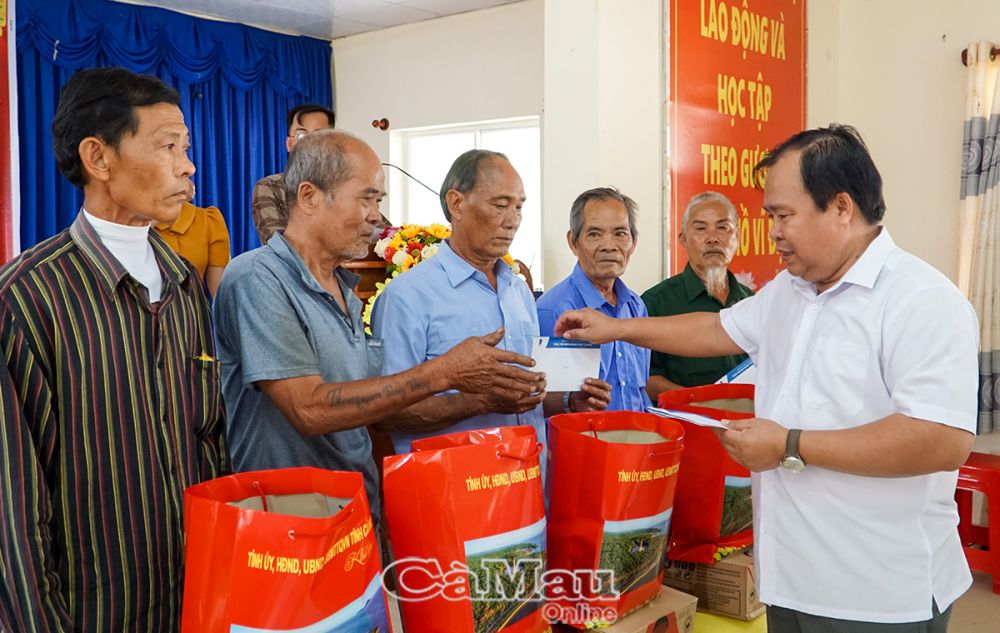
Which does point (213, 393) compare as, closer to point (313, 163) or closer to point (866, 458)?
point (313, 163)

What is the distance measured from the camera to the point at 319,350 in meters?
1.60

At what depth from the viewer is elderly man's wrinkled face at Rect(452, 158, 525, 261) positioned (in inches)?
77.5

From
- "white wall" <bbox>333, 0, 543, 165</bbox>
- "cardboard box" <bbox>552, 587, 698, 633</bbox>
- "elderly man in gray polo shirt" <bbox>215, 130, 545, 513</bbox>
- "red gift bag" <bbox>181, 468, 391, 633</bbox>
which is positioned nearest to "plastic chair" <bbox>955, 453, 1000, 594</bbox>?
"cardboard box" <bbox>552, 587, 698, 633</bbox>

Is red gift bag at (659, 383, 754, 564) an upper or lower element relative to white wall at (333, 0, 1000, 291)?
lower

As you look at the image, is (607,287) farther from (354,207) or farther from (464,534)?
(464,534)

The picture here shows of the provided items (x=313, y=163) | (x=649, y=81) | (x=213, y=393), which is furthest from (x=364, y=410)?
(x=649, y=81)

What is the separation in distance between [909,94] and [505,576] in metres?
4.16

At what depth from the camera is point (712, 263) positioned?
9.68 ft

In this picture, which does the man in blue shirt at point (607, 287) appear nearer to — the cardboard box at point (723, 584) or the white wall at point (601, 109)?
the white wall at point (601, 109)

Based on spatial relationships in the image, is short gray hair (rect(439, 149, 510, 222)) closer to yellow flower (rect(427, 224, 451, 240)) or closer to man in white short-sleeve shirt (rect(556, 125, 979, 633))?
man in white short-sleeve shirt (rect(556, 125, 979, 633))

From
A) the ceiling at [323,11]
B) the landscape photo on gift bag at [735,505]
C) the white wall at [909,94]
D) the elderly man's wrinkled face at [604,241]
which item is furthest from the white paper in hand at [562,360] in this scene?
the ceiling at [323,11]

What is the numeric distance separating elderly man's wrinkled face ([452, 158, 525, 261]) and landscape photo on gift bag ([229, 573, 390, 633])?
3.16ft

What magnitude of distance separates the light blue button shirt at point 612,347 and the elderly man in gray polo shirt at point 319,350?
74cm

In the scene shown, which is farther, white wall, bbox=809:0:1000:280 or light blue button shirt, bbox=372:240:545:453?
white wall, bbox=809:0:1000:280
